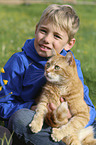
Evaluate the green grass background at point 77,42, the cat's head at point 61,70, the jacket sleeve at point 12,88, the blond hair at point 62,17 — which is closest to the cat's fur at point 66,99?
the cat's head at point 61,70

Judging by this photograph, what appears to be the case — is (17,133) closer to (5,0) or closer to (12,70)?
(12,70)

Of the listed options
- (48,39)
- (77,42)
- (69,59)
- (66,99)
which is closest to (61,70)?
(69,59)

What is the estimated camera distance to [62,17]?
2305mm

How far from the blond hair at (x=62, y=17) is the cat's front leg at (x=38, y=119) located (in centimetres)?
95

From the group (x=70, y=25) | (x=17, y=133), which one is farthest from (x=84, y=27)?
(x=17, y=133)

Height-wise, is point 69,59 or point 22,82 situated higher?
point 69,59

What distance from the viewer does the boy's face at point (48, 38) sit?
2264 millimetres

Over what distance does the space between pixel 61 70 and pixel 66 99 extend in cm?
30

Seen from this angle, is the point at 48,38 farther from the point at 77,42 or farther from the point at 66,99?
the point at 77,42

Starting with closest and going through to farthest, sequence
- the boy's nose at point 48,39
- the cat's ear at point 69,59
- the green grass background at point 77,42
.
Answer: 1. the cat's ear at point 69,59
2. the boy's nose at point 48,39
3. the green grass background at point 77,42

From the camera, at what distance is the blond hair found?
2279 mm

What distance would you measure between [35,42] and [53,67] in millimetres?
560

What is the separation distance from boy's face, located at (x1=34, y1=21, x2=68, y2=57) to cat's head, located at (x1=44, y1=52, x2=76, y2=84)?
0.33 metres

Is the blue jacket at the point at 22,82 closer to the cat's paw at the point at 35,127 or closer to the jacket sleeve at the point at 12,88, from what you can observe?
the jacket sleeve at the point at 12,88
